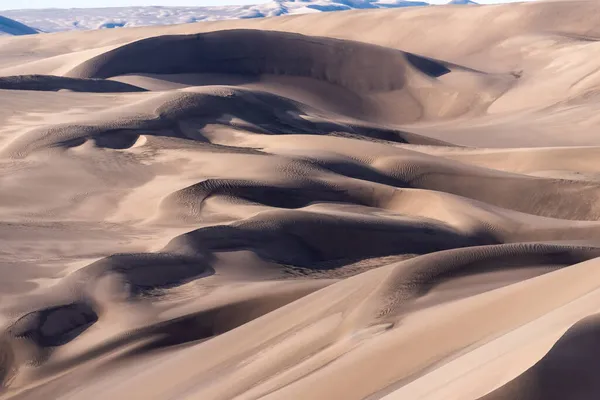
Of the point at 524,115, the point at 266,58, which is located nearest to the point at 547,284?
the point at 524,115

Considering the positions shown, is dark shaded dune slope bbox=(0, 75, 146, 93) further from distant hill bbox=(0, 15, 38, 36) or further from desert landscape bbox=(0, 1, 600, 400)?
A: distant hill bbox=(0, 15, 38, 36)

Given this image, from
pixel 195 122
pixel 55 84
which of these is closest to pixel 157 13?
pixel 55 84

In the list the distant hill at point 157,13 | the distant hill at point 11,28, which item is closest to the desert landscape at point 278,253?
the distant hill at point 11,28

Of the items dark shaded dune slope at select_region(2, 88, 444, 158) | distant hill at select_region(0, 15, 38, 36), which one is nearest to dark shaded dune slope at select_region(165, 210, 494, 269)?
dark shaded dune slope at select_region(2, 88, 444, 158)

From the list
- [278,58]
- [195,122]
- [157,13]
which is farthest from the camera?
[157,13]

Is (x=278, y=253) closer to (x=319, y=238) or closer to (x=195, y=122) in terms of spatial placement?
(x=319, y=238)

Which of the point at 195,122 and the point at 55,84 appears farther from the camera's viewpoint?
the point at 55,84

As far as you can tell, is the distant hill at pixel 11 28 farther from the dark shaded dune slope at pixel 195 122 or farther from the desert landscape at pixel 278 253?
the dark shaded dune slope at pixel 195 122
